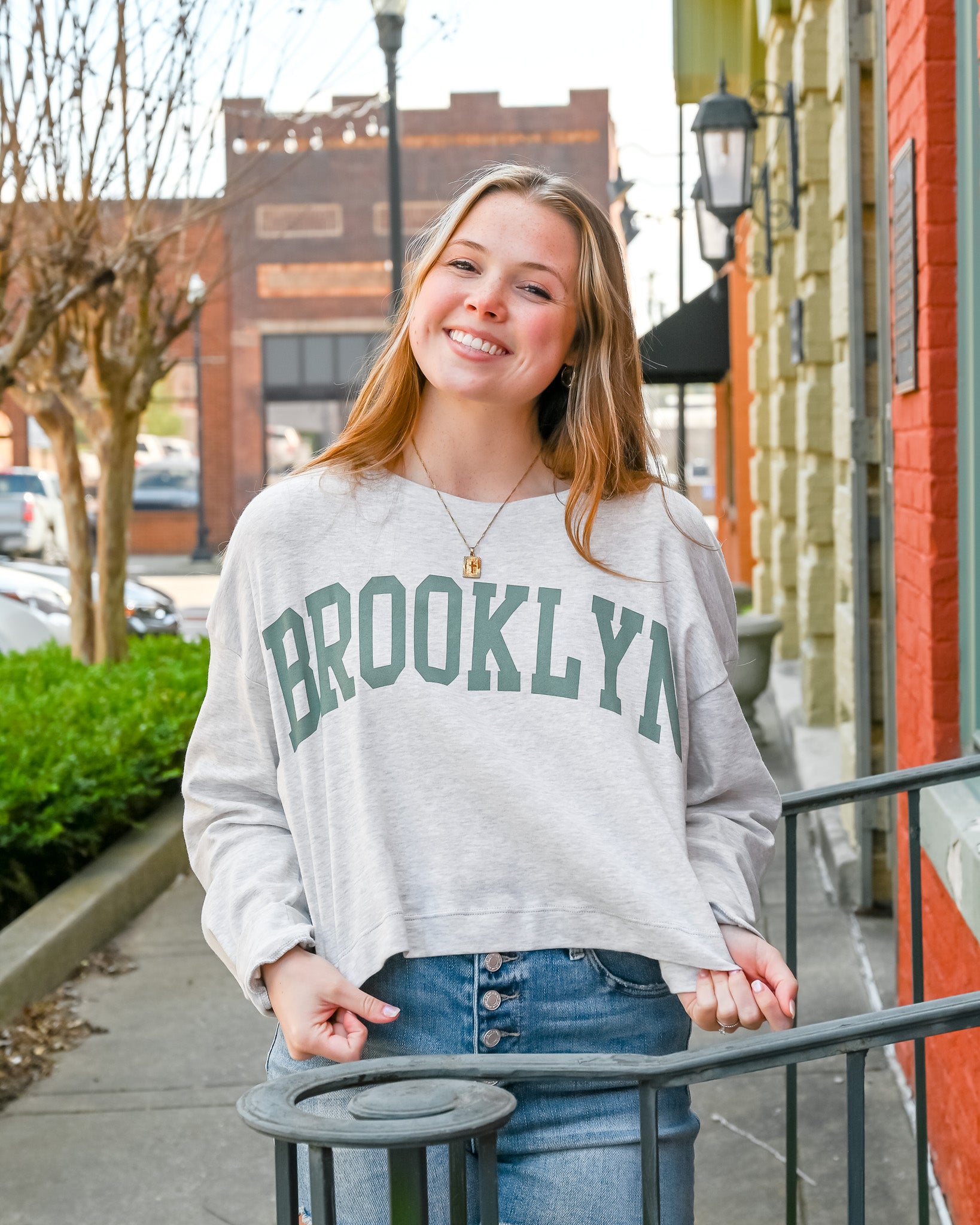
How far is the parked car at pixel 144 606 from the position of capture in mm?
13914

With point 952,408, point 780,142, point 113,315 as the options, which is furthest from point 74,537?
point 952,408

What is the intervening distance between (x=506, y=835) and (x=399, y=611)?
30 centimetres

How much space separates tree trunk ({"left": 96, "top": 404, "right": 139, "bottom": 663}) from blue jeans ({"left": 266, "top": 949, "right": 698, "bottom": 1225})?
8.08 meters

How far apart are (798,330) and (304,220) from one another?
117 feet

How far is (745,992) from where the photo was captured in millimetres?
1760

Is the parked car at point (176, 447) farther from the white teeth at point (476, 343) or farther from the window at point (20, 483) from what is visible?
the white teeth at point (476, 343)

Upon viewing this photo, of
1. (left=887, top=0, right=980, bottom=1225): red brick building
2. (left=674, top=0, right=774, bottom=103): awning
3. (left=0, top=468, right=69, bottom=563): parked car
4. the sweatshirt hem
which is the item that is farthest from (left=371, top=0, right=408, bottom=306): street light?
(left=0, top=468, right=69, bottom=563): parked car

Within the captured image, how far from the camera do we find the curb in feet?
16.6

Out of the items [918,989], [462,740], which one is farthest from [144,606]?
[462,740]

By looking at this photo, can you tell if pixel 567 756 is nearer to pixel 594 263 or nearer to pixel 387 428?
→ pixel 387 428

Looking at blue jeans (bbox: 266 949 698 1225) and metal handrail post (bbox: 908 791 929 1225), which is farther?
metal handrail post (bbox: 908 791 929 1225)

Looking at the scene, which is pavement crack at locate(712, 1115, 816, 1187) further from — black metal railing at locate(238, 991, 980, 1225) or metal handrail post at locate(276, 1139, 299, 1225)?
metal handrail post at locate(276, 1139, 299, 1225)

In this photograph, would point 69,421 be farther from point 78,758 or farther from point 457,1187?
point 457,1187

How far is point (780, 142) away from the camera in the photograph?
340 inches
